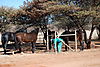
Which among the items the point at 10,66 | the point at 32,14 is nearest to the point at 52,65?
the point at 10,66

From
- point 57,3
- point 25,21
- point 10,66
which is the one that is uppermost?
point 57,3

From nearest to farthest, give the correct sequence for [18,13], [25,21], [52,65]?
[52,65], [18,13], [25,21]

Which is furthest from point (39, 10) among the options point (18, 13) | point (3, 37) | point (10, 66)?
point (10, 66)

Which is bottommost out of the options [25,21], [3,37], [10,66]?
[10,66]

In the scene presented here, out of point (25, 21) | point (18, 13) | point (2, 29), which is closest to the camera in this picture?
point (18, 13)

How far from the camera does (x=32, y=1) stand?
1842 cm

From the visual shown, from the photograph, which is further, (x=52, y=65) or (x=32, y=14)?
(x=32, y=14)

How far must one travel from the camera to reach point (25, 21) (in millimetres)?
Answer: 21125

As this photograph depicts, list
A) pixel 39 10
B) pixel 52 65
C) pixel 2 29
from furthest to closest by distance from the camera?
pixel 2 29 → pixel 39 10 → pixel 52 65

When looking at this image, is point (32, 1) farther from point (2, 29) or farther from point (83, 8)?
point (2, 29)

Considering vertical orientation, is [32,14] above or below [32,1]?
below

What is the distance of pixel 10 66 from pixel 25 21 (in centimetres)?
1117

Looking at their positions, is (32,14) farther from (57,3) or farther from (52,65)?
(52,65)

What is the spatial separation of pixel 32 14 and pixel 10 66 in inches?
349
